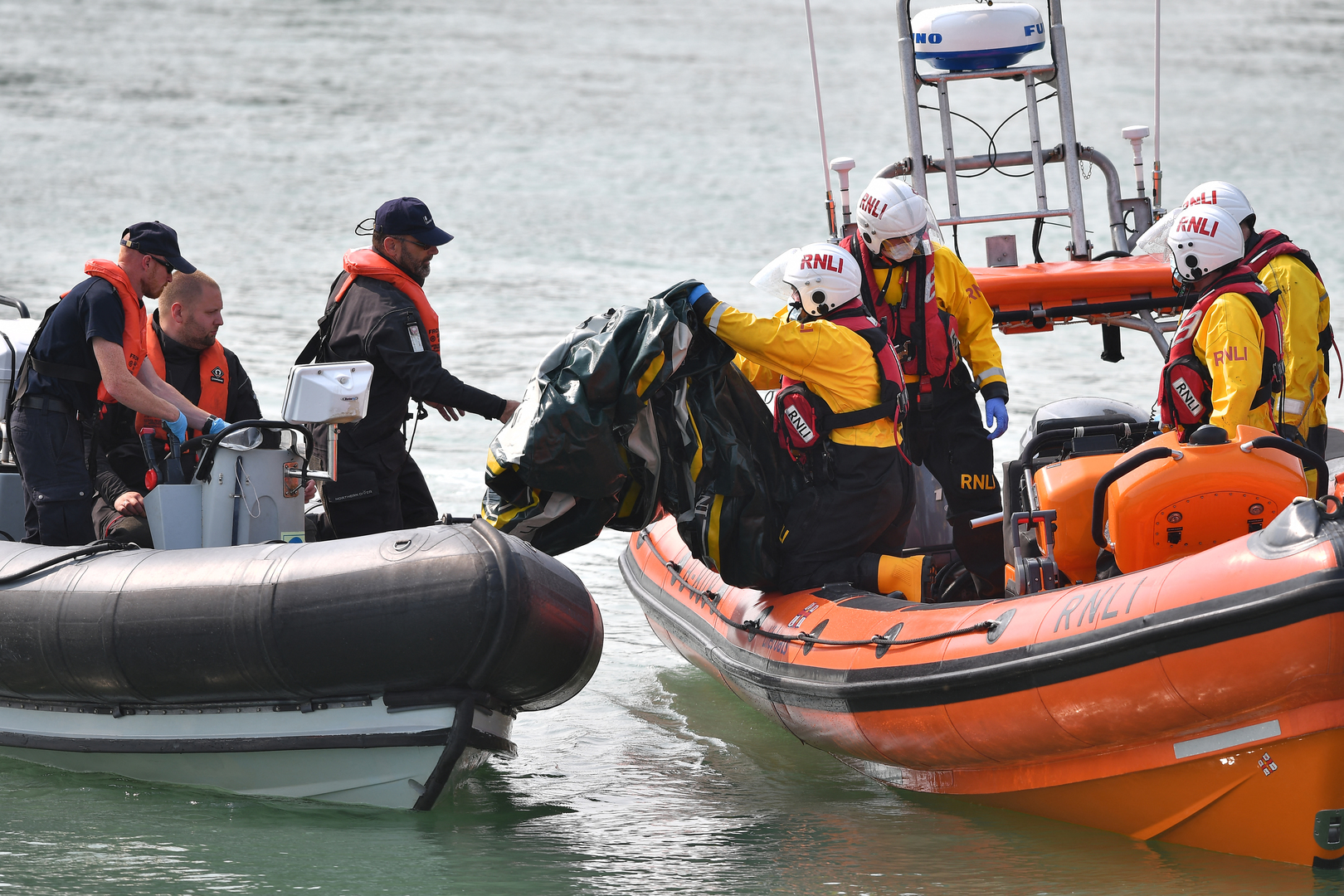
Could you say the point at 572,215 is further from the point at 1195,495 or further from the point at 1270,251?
the point at 1195,495

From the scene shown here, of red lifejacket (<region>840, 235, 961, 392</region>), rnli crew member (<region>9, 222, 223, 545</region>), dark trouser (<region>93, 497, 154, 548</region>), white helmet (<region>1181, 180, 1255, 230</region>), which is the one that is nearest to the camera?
rnli crew member (<region>9, 222, 223, 545</region>)

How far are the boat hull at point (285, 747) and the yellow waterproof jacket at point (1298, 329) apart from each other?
243 cm

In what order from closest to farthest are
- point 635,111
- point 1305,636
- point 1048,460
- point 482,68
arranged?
point 1305,636, point 1048,460, point 635,111, point 482,68

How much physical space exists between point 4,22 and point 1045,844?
1138 inches

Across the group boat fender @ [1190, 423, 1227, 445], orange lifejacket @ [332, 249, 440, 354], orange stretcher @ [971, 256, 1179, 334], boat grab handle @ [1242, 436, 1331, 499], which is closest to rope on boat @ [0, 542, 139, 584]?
orange lifejacket @ [332, 249, 440, 354]

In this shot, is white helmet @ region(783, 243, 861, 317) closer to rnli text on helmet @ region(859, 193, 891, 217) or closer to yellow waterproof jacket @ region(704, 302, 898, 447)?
yellow waterproof jacket @ region(704, 302, 898, 447)

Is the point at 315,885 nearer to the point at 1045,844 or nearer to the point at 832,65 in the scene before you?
the point at 1045,844

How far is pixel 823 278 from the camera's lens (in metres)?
4.21

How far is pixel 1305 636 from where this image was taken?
3.16 m

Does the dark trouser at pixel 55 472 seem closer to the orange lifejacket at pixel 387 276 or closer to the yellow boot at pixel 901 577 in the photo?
the orange lifejacket at pixel 387 276

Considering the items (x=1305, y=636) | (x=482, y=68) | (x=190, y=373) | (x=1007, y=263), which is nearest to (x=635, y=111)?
(x=482, y=68)

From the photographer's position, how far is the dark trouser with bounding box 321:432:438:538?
14.8 feet

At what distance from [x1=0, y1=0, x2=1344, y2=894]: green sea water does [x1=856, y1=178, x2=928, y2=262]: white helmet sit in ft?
5.10

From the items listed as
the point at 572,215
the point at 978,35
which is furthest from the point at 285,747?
the point at 572,215
